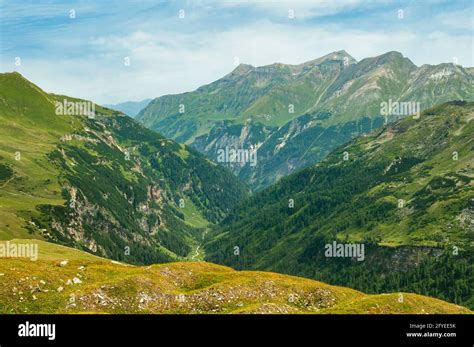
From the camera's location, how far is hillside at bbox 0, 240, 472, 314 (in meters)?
68.2

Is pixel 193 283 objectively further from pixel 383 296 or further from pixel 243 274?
pixel 383 296

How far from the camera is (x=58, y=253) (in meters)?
175

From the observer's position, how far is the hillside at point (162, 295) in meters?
68.2

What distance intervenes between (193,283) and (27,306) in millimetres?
29845

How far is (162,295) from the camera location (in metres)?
75.9
